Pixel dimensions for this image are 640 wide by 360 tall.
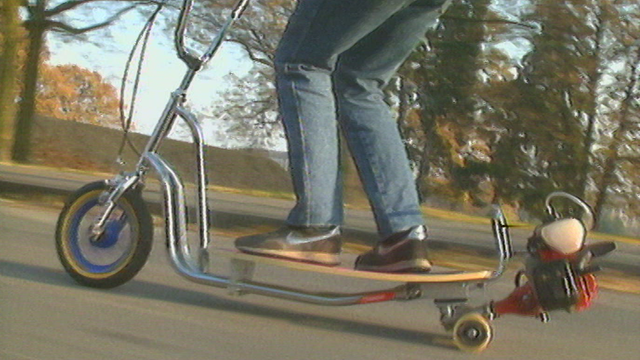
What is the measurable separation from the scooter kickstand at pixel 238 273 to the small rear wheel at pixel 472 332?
0.72 meters

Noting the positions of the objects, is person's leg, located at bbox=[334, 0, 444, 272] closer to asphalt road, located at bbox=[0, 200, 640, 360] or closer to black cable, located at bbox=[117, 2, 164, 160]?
asphalt road, located at bbox=[0, 200, 640, 360]

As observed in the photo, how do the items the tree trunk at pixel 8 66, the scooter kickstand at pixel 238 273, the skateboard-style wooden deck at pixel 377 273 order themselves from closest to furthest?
the skateboard-style wooden deck at pixel 377 273 < the scooter kickstand at pixel 238 273 < the tree trunk at pixel 8 66

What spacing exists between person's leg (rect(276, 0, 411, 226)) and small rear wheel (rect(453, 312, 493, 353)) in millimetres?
540

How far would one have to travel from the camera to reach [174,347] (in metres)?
3.06

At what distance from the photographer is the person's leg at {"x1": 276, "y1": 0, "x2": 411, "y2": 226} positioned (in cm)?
330

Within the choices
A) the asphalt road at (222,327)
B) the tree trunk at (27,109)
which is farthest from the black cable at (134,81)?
the tree trunk at (27,109)

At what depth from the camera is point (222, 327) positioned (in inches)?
134

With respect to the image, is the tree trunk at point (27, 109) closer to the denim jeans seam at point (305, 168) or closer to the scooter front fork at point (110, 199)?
the scooter front fork at point (110, 199)

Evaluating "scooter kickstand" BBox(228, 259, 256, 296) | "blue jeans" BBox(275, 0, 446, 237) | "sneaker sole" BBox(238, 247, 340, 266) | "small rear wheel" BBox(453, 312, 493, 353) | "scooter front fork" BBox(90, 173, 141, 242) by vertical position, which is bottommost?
"small rear wheel" BBox(453, 312, 493, 353)

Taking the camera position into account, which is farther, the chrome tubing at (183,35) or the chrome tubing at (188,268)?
the chrome tubing at (183,35)

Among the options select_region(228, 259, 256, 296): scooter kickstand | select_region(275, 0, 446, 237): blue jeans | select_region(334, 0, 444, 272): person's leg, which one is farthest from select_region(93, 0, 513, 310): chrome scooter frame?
select_region(275, 0, 446, 237): blue jeans

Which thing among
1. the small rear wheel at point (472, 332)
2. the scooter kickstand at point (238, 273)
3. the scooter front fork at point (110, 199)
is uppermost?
the scooter front fork at point (110, 199)

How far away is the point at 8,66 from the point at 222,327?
12498mm

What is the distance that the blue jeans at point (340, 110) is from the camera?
3.29 meters
